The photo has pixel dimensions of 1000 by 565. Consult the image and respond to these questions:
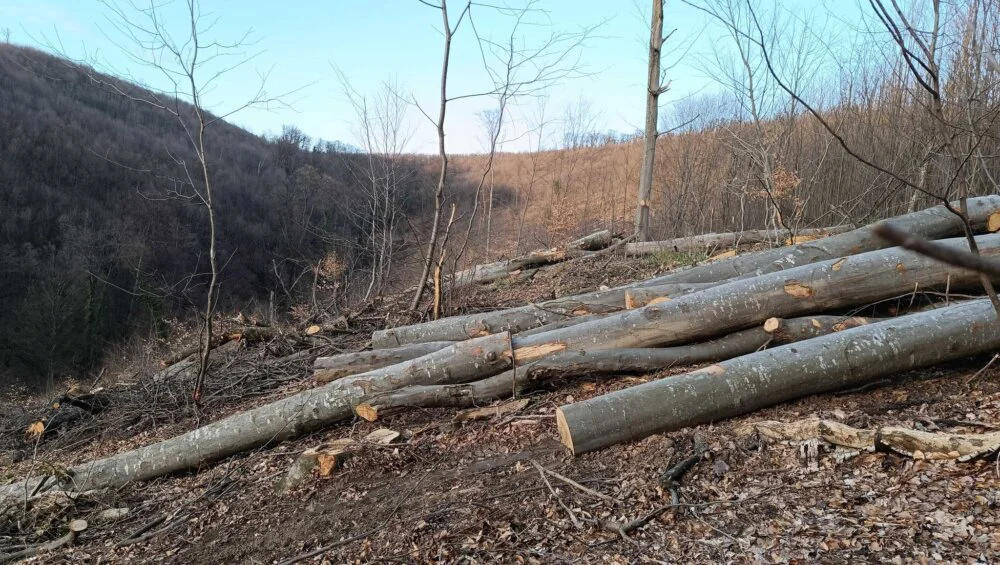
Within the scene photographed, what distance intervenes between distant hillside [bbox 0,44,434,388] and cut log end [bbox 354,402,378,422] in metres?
17.8

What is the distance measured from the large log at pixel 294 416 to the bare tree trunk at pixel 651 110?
19.3 feet

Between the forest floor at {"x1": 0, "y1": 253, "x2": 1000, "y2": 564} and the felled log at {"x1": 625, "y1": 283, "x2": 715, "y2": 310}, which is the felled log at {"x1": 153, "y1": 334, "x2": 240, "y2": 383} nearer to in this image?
the forest floor at {"x1": 0, "y1": 253, "x2": 1000, "y2": 564}

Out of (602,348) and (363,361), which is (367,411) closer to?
(363,361)

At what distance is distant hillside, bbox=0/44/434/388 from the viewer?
23922 mm

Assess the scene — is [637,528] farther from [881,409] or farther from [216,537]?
[216,537]

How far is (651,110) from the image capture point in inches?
359

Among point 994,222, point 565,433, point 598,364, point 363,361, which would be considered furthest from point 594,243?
point 565,433

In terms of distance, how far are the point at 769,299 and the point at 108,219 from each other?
3909 cm

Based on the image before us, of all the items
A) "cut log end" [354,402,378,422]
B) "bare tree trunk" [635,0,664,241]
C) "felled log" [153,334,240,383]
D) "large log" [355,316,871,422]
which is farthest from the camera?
"bare tree trunk" [635,0,664,241]

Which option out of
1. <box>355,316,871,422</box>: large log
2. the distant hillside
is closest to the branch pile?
<box>355,316,871,422</box>: large log

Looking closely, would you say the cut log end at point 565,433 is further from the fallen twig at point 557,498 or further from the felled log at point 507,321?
the felled log at point 507,321

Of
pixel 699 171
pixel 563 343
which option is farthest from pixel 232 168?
pixel 563 343

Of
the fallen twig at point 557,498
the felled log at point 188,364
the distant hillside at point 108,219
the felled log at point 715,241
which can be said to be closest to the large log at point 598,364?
the fallen twig at point 557,498

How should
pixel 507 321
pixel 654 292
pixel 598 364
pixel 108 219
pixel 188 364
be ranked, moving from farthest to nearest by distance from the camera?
pixel 108 219
pixel 188 364
pixel 507 321
pixel 654 292
pixel 598 364
